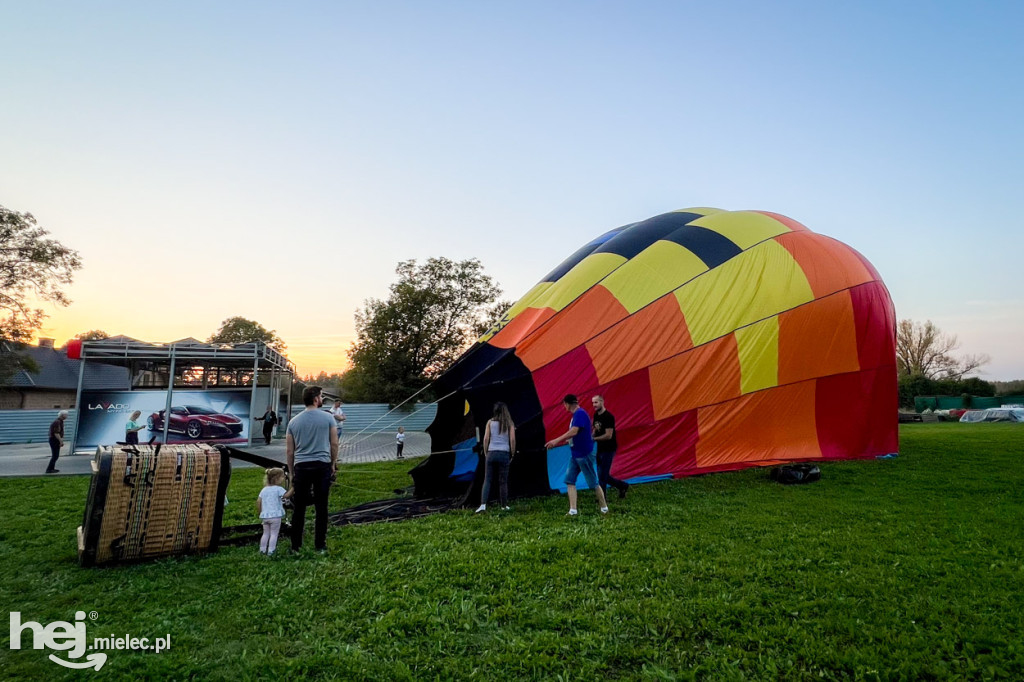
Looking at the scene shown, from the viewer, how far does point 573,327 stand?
7.91 meters

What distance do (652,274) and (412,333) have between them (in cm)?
2754

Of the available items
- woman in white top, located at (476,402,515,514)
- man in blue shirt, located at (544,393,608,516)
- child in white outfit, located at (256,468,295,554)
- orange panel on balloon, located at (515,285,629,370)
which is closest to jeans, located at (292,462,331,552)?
child in white outfit, located at (256,468,295,554)

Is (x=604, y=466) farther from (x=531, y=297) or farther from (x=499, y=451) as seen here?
(x=531, y=297)

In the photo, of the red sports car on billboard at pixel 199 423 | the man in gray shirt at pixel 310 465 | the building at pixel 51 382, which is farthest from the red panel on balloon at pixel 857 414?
the building at pixel 51 382

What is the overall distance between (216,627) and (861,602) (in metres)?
4.11

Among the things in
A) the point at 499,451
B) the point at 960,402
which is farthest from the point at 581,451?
the point at 960,402

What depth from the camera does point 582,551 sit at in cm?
480

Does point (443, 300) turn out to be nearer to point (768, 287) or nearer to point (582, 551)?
point (768, 287)

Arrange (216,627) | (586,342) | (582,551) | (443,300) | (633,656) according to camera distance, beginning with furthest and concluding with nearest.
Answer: (443,300), (586,342), (582,551), (216,627), (633,656)

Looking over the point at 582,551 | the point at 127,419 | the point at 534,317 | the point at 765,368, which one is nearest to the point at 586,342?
the point at 534,317

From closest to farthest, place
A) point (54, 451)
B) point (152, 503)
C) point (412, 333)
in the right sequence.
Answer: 1. point (152, 503)
2. point (54, 451)
3. point (412, 333)

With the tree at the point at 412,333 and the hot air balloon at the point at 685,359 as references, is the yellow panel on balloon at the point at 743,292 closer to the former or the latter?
the hot air balloon at the point at 685,359

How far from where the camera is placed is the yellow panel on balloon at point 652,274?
26.8 ft

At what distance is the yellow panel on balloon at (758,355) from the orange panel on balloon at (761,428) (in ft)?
0.55
